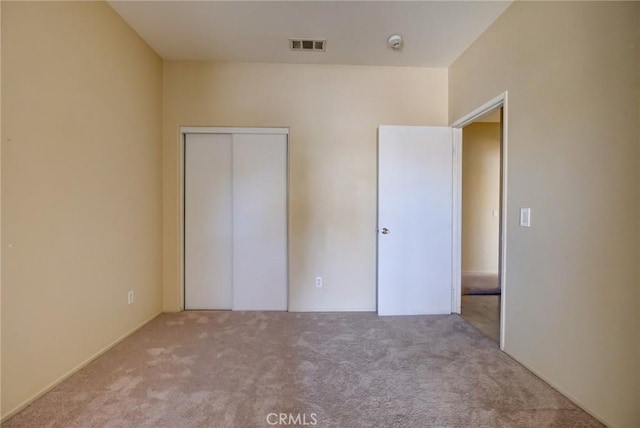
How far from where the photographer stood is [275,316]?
283cm

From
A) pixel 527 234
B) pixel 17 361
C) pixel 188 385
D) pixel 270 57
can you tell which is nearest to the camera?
pixel 17 361

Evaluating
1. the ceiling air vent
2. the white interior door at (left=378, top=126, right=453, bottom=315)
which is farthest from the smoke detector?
the white interior door at (left=378, top=126, right=453, bottom=315)

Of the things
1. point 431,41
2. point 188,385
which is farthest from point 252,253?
point 431,41

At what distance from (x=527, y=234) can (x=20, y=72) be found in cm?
324

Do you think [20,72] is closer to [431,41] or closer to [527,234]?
[431,41]

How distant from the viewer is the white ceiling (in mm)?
2092

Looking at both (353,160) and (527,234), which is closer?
(527,234)

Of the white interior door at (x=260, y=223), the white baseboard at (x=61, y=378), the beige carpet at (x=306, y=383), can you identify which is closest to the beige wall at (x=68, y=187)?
the white baseboard at (x=61, y=378)

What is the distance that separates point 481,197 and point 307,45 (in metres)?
3.80

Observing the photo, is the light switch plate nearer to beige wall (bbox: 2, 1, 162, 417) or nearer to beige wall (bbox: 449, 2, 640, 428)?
beige wall (bbox: 449, 2, 640, 428)

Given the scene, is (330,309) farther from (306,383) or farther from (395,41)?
(395,41)

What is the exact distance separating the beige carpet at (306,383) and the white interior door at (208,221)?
540mm

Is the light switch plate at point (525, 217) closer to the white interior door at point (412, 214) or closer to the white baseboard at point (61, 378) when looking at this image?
the white interior door at point (412, 214)

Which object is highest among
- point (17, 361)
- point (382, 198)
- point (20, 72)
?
point (20, 72)
